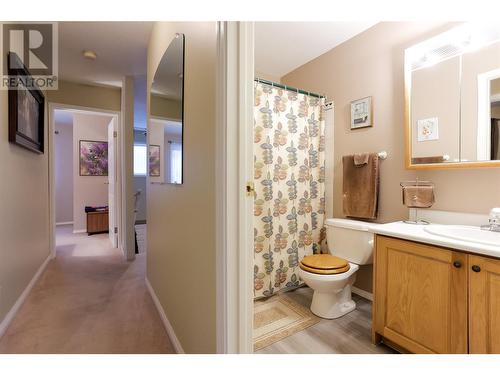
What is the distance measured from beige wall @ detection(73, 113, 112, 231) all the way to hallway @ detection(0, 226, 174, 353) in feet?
A: 6.24

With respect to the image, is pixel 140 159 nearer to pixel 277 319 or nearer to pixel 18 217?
pixel 18 217

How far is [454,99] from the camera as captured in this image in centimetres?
159

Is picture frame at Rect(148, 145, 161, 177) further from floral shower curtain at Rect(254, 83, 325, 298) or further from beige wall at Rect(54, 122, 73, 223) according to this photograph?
beige wall at Rect(54, 122, 73, 223)

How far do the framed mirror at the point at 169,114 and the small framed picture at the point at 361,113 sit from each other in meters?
1.51

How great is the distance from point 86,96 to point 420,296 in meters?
4.29

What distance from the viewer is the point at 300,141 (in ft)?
7.54

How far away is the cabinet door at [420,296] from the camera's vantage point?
3.81 feet

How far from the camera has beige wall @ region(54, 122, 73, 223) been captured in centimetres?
548

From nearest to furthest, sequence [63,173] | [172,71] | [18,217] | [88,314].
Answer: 1. [172,71]
2. [88,314]
3. [18,217]
4. [63,173]

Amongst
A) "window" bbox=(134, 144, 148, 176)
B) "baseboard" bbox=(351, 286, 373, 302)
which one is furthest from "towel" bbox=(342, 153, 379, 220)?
"window" bbox=(134, 144, 148, 176)

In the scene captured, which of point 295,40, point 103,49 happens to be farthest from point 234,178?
point 103,49

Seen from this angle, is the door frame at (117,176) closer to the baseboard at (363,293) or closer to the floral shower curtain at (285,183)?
the floral shower curtain at (285,183)

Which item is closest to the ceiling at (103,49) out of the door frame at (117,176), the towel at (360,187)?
the door frame at (117,176)

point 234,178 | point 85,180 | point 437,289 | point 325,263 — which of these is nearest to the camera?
point 234,178
